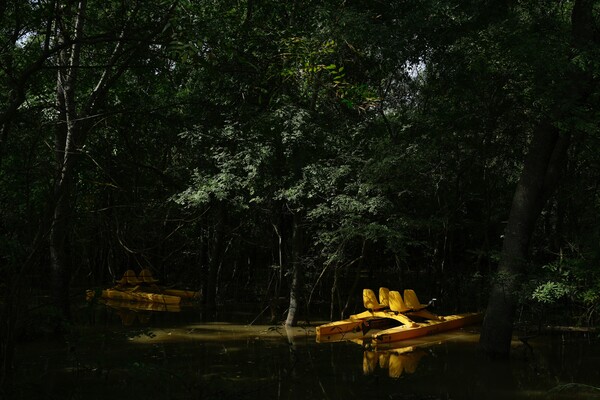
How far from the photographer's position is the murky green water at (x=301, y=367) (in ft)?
25.3

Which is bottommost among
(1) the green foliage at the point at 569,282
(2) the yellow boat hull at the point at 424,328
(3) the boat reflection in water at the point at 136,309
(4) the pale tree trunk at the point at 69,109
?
(2) the yellow boat hull at the point at 424,328

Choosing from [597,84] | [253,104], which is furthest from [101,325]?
[597,84]

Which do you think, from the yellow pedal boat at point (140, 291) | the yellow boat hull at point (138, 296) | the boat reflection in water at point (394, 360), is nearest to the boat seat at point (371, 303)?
the boat reflection in water at point (394, 360)

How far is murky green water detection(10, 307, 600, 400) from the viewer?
772 centimetres

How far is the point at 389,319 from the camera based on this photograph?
14922mm

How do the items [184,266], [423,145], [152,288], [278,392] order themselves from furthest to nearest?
[184,266] → [152,288] → [423,145] → [278,392]

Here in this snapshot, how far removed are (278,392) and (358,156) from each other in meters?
6.79

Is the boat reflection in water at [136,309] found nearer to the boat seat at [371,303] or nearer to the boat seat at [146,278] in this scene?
the boat seat at [146,278]

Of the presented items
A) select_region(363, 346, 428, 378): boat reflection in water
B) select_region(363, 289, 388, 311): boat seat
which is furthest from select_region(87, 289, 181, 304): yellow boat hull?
select_region(363, 346, 428, 378): boat reflection in water

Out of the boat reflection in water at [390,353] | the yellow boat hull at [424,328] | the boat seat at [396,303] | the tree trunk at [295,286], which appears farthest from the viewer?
the tree trunk at [295,286]

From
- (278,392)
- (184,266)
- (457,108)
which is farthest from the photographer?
(184,266)

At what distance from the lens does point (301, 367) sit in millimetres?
10242

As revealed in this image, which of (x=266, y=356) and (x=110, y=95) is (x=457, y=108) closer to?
(x=266, y=356)

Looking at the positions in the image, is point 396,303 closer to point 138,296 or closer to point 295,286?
point 295,286
